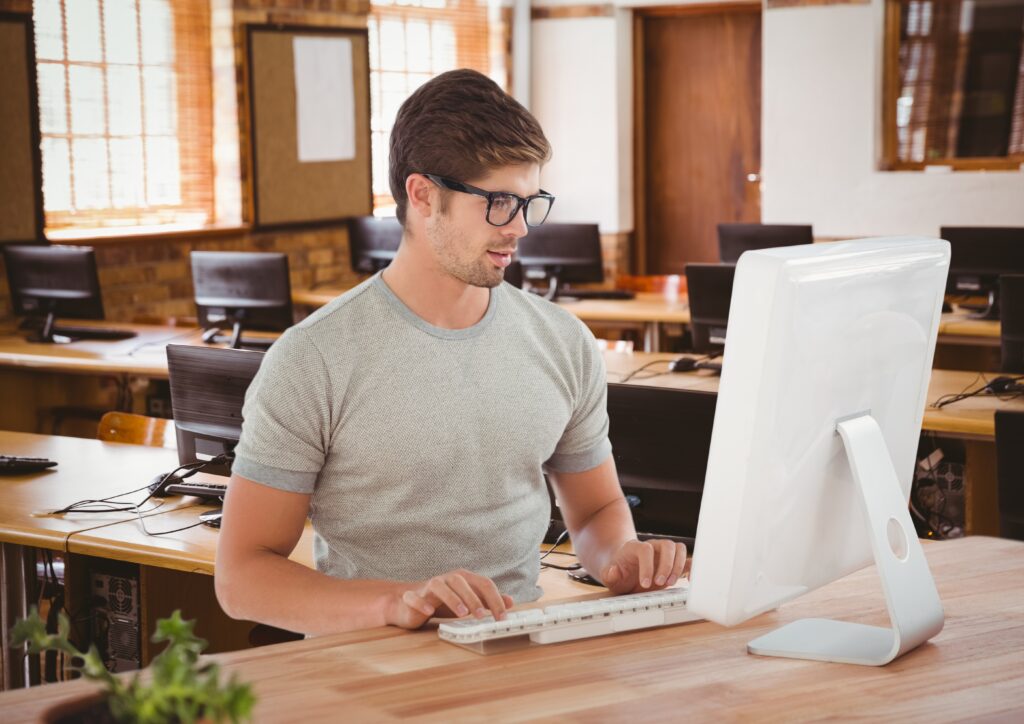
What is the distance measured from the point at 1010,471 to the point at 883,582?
138 centimetres

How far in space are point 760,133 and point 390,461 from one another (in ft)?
24.5

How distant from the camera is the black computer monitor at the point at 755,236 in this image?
255 inches

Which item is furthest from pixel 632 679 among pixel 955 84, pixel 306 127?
pixel 955 84

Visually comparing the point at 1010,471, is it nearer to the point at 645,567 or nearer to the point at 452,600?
the point at 645,567

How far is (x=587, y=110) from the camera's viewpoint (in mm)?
9227

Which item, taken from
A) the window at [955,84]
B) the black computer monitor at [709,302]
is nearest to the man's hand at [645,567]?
the black computer monitor at [709,302]

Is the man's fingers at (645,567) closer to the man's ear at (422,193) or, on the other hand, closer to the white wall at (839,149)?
the man's ear at (422,193)

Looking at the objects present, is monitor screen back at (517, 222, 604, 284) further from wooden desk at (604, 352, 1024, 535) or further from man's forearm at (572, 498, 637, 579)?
man's forearm at (572, 498, 637, 579)

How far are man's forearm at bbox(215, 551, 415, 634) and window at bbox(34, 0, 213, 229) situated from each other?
514cm

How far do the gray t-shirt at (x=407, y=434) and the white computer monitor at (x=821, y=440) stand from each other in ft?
1.57

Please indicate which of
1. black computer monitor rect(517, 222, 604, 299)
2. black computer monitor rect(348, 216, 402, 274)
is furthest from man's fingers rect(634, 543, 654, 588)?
black computer monitor rect(348, 216, 402, 274)

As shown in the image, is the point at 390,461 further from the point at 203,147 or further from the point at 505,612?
the point at 203,147

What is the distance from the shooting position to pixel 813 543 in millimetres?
1520

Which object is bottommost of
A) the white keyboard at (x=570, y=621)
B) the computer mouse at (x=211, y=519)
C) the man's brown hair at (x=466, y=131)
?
the computer mouse at (x=211, y=519)
